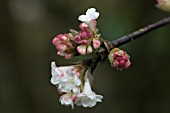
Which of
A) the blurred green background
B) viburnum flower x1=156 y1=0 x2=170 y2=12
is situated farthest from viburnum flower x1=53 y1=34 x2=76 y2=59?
the blurred green background

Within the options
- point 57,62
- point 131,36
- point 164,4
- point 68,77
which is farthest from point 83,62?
point 57,62

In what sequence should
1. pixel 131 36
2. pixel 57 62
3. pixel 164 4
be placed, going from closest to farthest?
pixel 131 36 < pixel 164 4 < pixel 57 62

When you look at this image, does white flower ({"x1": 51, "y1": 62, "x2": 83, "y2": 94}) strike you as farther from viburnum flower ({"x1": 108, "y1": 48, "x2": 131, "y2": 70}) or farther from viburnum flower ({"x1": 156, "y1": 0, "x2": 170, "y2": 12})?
viburnum flower ({"x1": 156, "y1": 0, "x2": 170, "y2": 12})

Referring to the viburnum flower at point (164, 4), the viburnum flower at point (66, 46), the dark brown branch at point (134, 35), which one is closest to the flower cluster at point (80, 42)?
the viburnum flower at point (66, 46)

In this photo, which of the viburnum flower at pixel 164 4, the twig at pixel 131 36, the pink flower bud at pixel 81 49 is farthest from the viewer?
the viburnum flower at pixel 164 4

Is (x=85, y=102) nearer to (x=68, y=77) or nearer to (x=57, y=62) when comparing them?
(x=68, y=77)

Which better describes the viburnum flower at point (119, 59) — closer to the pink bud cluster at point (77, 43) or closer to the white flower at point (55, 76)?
the pink bud cluster at point (77, 43)
